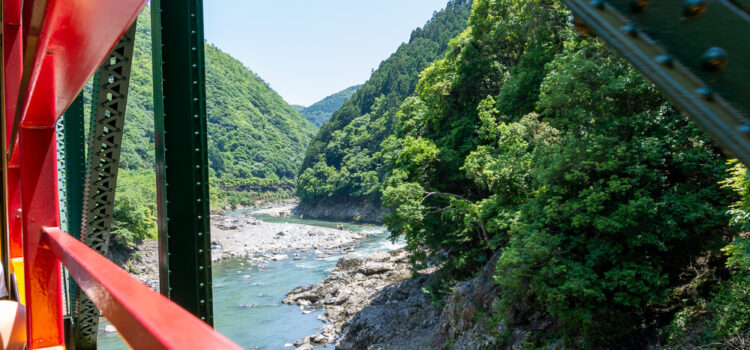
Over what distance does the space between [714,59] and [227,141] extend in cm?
10216

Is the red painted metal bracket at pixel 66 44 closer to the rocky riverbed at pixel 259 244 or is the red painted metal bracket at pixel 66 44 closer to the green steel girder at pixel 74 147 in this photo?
the green steel girder at pixel 74 147

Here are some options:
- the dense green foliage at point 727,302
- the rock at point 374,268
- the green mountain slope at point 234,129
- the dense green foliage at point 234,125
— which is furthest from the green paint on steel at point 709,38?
the dense green foliage at point 234,125

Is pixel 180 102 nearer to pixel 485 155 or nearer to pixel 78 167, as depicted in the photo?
pixel 78 167

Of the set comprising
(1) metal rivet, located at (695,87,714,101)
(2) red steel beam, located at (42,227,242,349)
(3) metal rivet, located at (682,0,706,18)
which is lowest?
(2) red steel beam, located at (42,227,242,349)

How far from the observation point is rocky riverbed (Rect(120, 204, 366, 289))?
2872cm

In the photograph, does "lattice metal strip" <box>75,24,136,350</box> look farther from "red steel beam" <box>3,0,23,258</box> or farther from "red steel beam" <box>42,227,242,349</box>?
"red steel beam" <box>42,227,242,349</box>

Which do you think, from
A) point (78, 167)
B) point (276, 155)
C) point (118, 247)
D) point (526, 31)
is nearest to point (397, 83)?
point (276, 155)

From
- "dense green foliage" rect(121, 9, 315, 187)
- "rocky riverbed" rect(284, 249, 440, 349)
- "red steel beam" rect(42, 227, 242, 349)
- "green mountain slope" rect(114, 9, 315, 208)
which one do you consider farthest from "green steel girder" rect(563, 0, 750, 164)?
"dense green foliage" rect(121, 9, 315, 187)

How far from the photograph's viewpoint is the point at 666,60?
1.30 ft

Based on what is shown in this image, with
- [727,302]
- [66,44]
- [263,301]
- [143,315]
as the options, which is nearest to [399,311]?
[263,301]

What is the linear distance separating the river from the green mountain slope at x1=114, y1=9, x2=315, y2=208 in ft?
115

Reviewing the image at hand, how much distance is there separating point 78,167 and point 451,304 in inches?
477

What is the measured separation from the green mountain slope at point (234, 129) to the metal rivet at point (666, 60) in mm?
62980

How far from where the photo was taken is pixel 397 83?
71688 millimetres
